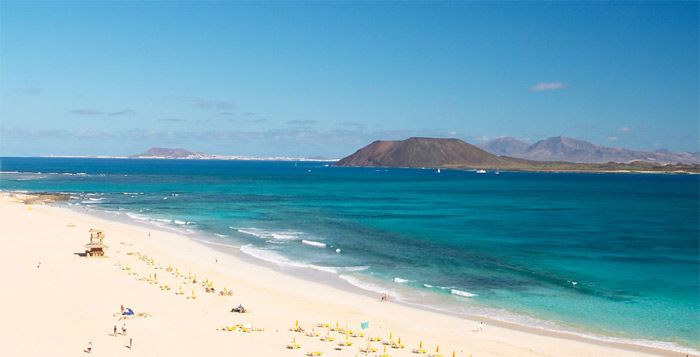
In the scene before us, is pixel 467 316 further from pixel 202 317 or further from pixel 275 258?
pixel 275 258

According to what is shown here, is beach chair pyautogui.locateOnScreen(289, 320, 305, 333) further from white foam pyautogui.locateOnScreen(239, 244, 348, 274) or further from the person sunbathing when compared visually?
white foam pyautogui.locateOnScreen(239, 244, 348, 274)

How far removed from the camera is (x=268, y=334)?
92.2 ft

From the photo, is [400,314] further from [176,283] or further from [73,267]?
[73,267]

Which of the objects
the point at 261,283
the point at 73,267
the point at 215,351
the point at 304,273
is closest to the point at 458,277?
the point at 304,273

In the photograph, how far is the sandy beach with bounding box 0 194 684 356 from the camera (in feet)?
85.2

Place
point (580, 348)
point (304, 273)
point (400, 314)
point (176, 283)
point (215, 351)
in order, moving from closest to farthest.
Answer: point (215, 351) → point (580, 348) → point (400, 314) → point (176, 283) → point (304, 273)

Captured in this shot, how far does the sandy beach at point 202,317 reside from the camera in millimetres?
25969

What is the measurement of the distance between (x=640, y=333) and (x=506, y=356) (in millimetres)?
9713

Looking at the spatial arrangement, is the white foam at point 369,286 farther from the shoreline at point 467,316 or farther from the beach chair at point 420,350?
the beach chair at point 420,350

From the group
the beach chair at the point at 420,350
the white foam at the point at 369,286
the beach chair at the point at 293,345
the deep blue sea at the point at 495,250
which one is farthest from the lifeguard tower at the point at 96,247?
the beach chair at the point at 420,350

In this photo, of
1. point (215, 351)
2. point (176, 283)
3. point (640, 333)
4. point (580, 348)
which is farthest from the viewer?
point (176, 283)

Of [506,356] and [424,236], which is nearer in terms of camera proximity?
[506,356]

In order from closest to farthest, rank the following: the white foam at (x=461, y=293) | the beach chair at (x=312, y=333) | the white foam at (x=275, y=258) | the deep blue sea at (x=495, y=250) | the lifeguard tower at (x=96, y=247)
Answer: the beach chair at (x=312, y=333) → the deep blue sea at (x=495, y=250) → the white foam at (x=461, y=293) → the lifeguard tower at (x=96, y=247) → the white foam at (x=275, y=258)

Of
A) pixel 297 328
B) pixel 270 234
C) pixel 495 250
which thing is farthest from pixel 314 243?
pixel 297 328
